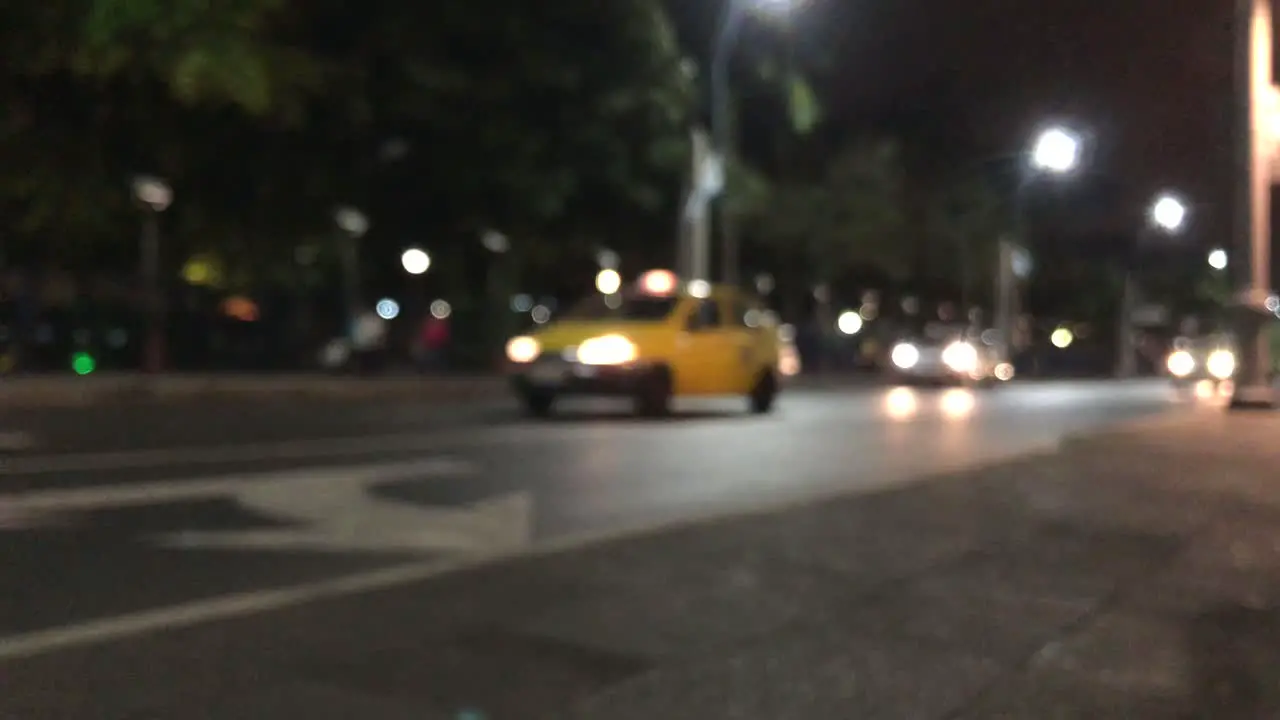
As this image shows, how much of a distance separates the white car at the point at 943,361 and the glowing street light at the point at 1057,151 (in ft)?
16.0

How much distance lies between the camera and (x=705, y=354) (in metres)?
18.6

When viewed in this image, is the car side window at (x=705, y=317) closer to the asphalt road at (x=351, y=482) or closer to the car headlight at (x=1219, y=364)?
the asphalt road at (x=351, y=482)

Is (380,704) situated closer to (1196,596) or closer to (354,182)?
(1196,596)

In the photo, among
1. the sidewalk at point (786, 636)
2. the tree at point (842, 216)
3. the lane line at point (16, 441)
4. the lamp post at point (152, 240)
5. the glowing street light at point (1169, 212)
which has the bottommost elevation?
the sidewalk at point (786, 636)

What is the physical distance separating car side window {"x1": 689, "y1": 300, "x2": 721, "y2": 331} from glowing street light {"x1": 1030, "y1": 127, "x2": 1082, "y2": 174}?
14362 mm

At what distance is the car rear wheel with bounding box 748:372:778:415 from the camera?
19797 millimetres

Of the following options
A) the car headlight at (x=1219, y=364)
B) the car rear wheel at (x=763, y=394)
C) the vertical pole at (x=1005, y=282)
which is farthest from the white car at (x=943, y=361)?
the car rear wheel at (x=763, y=394)

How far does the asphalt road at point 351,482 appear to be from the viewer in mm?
7492

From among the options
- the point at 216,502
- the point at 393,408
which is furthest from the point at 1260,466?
the point at 393,408

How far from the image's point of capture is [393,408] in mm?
19562

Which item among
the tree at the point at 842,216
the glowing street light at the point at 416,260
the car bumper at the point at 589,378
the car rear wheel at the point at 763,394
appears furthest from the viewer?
the tree at the point at 842,216

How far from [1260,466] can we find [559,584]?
22.0 ft

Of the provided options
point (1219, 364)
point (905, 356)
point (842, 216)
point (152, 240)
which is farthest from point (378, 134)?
point (1219, 364)

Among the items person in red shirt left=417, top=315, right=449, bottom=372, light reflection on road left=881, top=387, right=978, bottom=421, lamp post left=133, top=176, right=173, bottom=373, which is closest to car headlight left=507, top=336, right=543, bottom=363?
light reflection on road left=881, top=387, right=978, bottom=421
